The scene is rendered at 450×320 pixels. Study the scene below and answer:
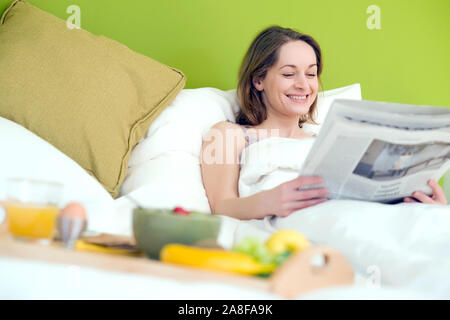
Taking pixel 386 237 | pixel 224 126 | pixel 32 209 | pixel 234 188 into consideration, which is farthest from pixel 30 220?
pixel 224 126

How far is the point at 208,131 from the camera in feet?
5.70

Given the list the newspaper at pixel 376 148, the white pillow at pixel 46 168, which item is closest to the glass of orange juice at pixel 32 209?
the white pillow at pixel 46 168

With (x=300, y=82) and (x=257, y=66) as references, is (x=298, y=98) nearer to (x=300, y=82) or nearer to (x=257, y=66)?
(x=300, y=82)

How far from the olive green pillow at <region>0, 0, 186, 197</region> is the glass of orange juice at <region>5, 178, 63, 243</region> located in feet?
2.28

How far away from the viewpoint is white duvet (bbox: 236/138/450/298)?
0.87 meters

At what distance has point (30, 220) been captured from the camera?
0.74 m

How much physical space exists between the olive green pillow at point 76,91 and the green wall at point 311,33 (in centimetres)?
24

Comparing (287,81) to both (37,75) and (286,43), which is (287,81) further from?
(37,75)

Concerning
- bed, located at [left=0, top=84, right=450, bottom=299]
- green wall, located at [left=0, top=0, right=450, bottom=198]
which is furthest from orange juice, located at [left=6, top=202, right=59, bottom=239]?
green wall, located at [left=0, top=0, right=450, bottom=198]

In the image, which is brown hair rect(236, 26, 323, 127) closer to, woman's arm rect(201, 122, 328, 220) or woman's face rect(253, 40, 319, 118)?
woman's face rect(253, 40, 319, 118)

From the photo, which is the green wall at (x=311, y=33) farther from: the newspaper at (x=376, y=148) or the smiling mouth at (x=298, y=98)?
the newspaper at (x=376, y=148)

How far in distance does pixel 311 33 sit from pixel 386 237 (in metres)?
1.42
